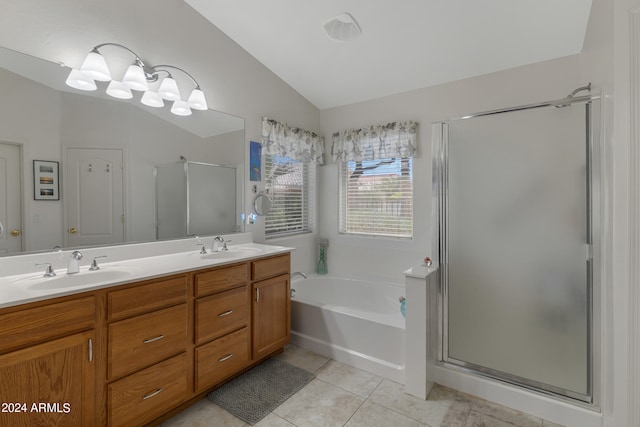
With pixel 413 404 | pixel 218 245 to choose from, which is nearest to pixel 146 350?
pixel 218 245

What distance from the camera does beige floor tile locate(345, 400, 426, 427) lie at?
1.68m

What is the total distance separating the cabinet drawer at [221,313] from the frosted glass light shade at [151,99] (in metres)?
1.44

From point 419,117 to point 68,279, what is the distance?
9.87 ft

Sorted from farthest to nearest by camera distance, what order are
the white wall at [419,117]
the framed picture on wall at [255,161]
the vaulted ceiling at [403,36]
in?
1. the framed picture on wall at [255,161]
2. the white wall at [419,117]
3. the vaulted ceiling at [403,36]

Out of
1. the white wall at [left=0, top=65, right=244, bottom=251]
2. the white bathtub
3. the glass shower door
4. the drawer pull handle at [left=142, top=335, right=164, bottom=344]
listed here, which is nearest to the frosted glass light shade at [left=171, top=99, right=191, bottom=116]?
the white wall at [left=0, top=65, right=244, bottom=251]

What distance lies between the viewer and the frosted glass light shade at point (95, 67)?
5.74ft

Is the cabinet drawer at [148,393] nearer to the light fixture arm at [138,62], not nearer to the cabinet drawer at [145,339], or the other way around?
the cabinet drawer at [145,339]

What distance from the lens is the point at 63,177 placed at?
1.70 meters

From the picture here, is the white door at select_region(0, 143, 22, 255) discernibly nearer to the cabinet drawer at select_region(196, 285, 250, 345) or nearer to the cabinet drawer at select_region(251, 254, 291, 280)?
the cabinet drawer at select_region(196, 285, 250, 345)

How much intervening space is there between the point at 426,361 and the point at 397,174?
186 centimetres

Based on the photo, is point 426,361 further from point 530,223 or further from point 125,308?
point 125,308

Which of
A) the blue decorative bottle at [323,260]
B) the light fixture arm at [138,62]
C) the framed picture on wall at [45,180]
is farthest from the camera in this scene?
the blue decorative bottle at [323,260]

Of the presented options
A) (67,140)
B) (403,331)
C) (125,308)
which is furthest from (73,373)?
(403,331)

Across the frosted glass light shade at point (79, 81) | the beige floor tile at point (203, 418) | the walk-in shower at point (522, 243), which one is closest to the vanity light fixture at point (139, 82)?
the frosted glass light shade at point (79, 81)
